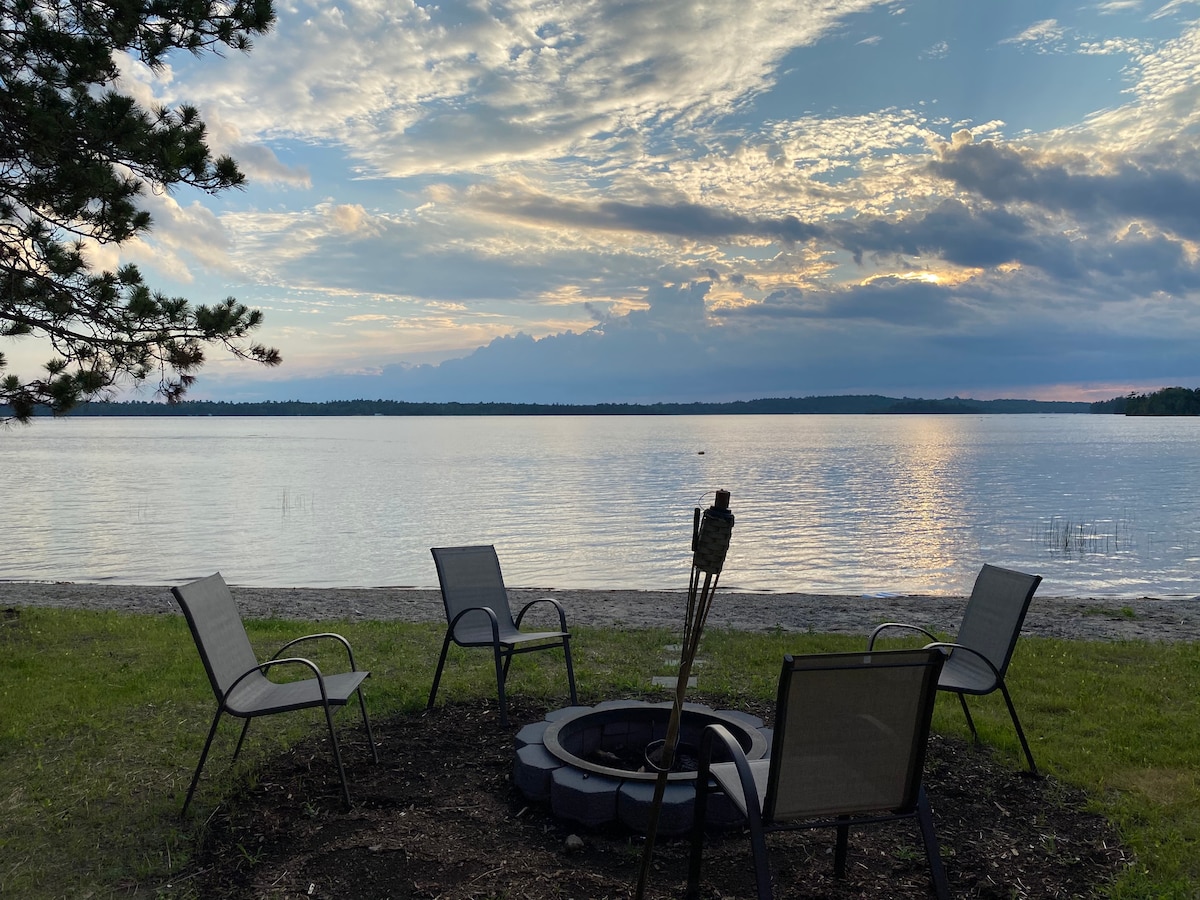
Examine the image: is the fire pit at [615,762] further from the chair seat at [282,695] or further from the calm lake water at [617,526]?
the calm lake water at [617,526]

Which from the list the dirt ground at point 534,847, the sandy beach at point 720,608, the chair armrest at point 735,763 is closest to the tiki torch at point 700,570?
the chair armrest at point 735,763

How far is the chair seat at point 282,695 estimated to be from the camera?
449 centimetres

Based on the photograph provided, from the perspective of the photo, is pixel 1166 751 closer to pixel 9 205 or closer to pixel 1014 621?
pixel 1014 621

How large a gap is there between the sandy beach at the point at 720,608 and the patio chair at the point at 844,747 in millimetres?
6741

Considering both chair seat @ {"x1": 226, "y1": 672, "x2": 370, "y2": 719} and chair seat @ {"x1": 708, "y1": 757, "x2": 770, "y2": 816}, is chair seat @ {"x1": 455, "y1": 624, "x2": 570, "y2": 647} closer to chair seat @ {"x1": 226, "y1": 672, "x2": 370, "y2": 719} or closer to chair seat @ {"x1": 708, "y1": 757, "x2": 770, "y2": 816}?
chair seat @ {"x1": 226, "y1": 672, "x2": 370, "y2": 719}

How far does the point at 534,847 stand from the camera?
3.98m

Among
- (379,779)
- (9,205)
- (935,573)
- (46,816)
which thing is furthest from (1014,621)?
(935,573)

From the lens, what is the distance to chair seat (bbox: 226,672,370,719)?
14.7 feet

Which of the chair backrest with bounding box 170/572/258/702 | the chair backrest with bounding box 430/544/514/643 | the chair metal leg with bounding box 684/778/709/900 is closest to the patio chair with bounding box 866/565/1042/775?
the chair metal leg with bounding box 684/778/709/900

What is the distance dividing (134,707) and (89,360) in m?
3.30

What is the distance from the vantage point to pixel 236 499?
37031 mm

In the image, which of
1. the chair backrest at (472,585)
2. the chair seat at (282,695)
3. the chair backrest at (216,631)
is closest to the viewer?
the chair backrest at (216,631)

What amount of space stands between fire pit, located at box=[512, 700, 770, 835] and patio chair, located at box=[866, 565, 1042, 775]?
116 cm

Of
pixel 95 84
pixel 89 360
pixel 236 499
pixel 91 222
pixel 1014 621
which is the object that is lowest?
pixel 236 499
